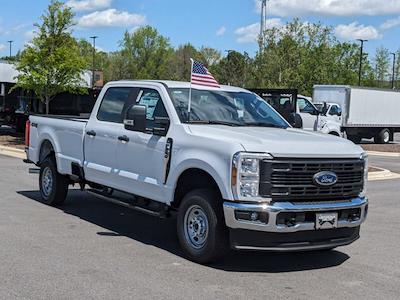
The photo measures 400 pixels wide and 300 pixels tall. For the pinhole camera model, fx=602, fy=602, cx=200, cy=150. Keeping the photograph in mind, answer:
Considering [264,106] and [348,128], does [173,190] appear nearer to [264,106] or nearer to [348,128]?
[264,106]

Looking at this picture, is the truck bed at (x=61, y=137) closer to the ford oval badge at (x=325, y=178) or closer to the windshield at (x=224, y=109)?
the windshield at (x=224, y=109)

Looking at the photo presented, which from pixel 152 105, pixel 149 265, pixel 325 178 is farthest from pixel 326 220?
pixel 152 105

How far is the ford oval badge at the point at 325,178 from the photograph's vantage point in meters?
6.34

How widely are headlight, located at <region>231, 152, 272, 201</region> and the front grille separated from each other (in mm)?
51

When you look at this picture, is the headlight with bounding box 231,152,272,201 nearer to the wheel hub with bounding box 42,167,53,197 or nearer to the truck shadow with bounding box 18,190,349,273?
the truck shadow with bounding box 18,190,349,273

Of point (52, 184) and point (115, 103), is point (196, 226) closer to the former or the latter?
point (115, 103)

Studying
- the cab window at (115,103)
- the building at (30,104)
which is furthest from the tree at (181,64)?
the cab window at (115,103)

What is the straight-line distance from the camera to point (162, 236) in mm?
8023

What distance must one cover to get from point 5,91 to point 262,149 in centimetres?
2171

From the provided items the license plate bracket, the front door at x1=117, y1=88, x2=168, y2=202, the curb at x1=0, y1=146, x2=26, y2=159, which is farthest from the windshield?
the curb at x1=0, y1=146, x2=26, y2=159

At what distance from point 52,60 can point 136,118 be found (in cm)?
1451

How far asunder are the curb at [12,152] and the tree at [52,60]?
251cm

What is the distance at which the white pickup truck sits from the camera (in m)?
6.16

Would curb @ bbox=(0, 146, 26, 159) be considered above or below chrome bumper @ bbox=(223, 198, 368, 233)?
below
